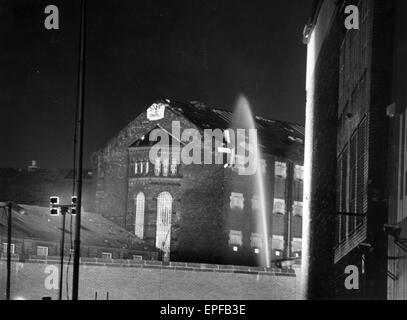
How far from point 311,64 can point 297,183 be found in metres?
22.4

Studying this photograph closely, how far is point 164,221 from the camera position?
204ft

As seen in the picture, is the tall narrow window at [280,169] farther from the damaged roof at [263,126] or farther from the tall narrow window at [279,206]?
the tall narrow window at [279,206]

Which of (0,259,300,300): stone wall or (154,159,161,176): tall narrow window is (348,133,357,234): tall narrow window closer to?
(0,259,300,300): stone wall

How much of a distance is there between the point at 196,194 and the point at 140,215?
14.6ft

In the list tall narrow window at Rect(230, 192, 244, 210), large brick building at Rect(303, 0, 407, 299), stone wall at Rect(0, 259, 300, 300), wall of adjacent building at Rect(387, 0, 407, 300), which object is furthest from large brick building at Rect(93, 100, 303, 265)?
wall of adjacent building at Rect(387, 0, 407, 300)

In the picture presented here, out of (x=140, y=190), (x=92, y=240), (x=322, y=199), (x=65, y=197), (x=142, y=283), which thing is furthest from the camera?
(x=65, y=197)

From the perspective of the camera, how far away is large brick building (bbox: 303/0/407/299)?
26.4 m

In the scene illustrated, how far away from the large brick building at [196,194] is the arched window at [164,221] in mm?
65

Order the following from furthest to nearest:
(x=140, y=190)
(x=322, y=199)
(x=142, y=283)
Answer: (x=140, y=190) < (x=142, y=283) < (x=322, y=199)

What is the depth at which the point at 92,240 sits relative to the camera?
56031 millimetres

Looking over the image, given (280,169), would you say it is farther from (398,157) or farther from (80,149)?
(398,157)

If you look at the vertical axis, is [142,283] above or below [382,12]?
below
